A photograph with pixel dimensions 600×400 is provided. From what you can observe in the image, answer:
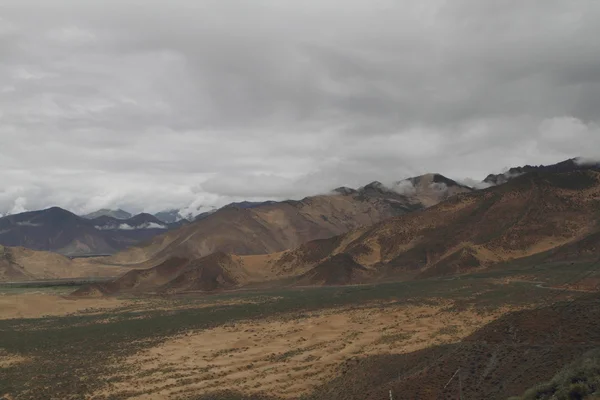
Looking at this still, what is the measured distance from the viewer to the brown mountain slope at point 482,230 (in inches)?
4316

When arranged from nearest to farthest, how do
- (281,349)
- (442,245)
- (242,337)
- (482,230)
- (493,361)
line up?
(493,361)
(281,349)
(242,337)
(482,230)
(442,245)

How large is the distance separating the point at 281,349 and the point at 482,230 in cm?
9119

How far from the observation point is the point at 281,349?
148 feet

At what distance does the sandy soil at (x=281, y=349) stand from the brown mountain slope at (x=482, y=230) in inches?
2265

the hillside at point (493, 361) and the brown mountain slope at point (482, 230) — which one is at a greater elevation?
the brown mountain slope at point (482, 230)

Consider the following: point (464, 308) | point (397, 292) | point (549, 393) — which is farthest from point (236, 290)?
point (549, 393)

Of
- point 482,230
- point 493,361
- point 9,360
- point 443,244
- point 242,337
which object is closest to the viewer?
point 493,361

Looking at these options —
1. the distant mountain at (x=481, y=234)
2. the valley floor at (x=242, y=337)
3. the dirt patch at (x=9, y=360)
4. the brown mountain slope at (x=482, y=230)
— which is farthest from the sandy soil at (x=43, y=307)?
the brown mountain slope at (x=482, y=230)

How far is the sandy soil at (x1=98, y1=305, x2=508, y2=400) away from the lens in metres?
33.9

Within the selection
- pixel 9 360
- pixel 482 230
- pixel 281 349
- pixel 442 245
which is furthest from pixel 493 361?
pixel 482 230

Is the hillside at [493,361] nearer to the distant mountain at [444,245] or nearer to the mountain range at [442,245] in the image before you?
the distant mountain at [444,245]

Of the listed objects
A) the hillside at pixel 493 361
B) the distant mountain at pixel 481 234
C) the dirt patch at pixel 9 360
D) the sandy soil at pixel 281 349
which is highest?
the distant mountain at pixel 481 234

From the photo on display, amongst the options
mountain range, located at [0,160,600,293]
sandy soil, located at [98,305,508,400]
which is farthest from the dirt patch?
mountain range, located at [0,160,600,293]

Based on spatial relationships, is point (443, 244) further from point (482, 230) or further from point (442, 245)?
point (482, 230)
